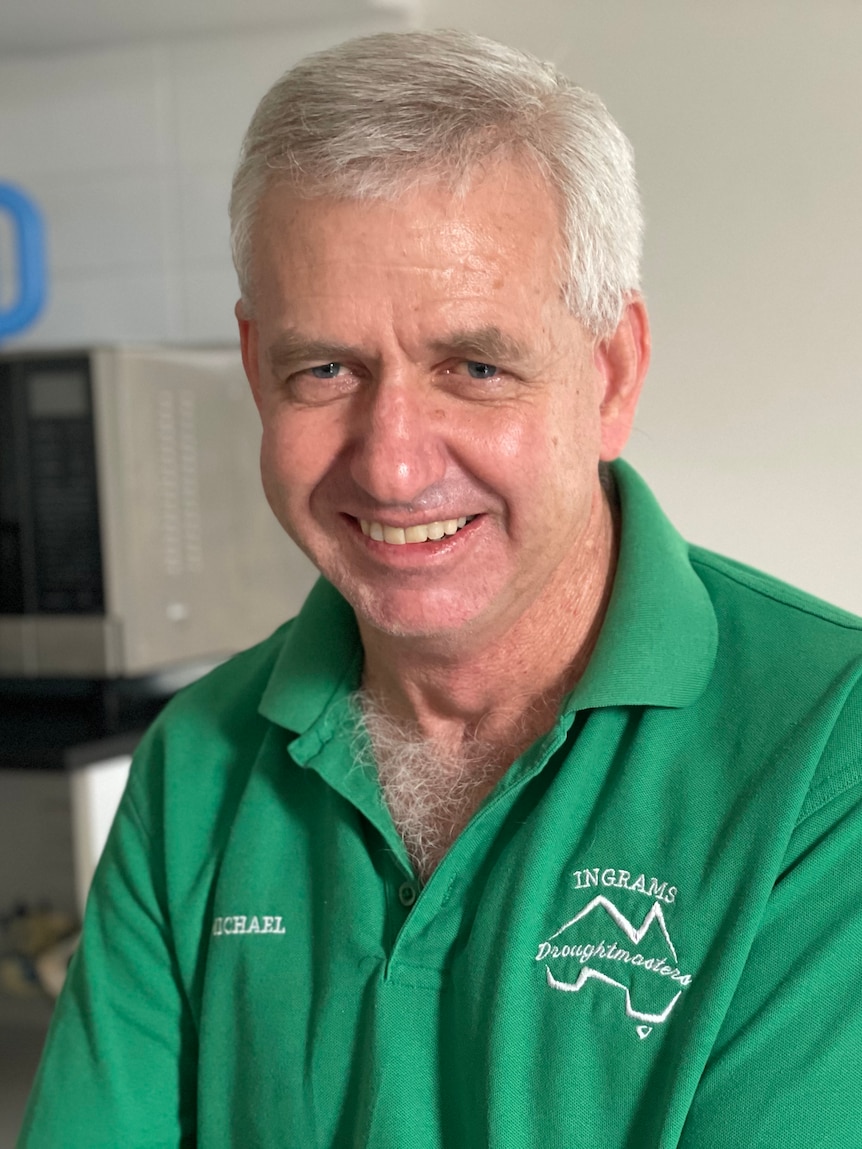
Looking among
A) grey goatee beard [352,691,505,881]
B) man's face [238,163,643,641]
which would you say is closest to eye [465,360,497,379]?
man's face [238,163,643,641]

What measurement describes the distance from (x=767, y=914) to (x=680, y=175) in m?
1.24

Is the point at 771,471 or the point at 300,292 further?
the point at 771,471

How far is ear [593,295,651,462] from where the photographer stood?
1048mm

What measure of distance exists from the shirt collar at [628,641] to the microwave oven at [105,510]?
84cm

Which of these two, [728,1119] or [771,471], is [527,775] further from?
[771,471]

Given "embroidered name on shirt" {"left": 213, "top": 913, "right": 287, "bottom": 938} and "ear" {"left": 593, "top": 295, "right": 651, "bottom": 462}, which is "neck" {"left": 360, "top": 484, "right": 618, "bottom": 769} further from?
"embroidered name on shirt" {"left": 213, "top": 913, "right": 287, "bottom": 938}

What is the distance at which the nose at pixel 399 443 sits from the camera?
36.3 inches

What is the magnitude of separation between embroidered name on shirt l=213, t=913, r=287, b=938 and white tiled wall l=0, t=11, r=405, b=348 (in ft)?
4.83

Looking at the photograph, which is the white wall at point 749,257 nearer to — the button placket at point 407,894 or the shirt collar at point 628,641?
the shirt collar at point 628,641

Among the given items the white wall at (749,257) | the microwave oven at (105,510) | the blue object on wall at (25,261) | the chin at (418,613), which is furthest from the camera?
the blue object on wall at (25,261)

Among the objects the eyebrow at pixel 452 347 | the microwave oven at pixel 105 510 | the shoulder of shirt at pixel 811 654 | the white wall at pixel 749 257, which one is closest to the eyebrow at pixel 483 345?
the eyebrow at pixel 452 347

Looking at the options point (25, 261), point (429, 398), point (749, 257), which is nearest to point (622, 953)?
point (429, 398)

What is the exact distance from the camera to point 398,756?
1.12m

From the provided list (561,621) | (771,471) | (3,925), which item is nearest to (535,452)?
(561,621)
